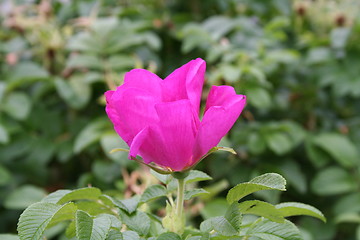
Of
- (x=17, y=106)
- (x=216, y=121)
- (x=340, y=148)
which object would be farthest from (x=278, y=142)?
(x=216, y=121)

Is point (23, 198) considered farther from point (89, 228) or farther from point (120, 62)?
point (89, 228)

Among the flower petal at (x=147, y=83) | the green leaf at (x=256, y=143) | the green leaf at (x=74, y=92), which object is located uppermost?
the flower petal at (x=147, y=83)

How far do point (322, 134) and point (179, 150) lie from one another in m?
1.10

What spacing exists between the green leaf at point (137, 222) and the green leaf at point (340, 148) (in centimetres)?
97

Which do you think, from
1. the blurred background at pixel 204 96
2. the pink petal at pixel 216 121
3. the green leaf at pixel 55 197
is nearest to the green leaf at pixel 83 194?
the green leaf at pixel 55 197

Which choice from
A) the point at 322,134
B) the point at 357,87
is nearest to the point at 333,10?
the point at 357,87

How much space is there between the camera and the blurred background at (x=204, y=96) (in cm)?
135

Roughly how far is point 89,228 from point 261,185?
0.15 metres

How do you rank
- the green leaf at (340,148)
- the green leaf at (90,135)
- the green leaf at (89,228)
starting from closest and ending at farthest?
the green leaf at (89,228) → the green leaf at (90,135) → the green leaf at (340,148)

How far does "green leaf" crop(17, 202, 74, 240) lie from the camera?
16.6 inches

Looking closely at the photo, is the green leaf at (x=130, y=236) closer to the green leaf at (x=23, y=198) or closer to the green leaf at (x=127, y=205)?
the green leaf at (x=127, y=205)

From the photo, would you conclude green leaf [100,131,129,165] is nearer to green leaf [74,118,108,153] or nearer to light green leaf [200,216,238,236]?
green leaf [74,118,108,153]

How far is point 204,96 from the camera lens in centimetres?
135

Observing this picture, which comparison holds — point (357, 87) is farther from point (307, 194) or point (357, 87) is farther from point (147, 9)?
point (147, 9)
